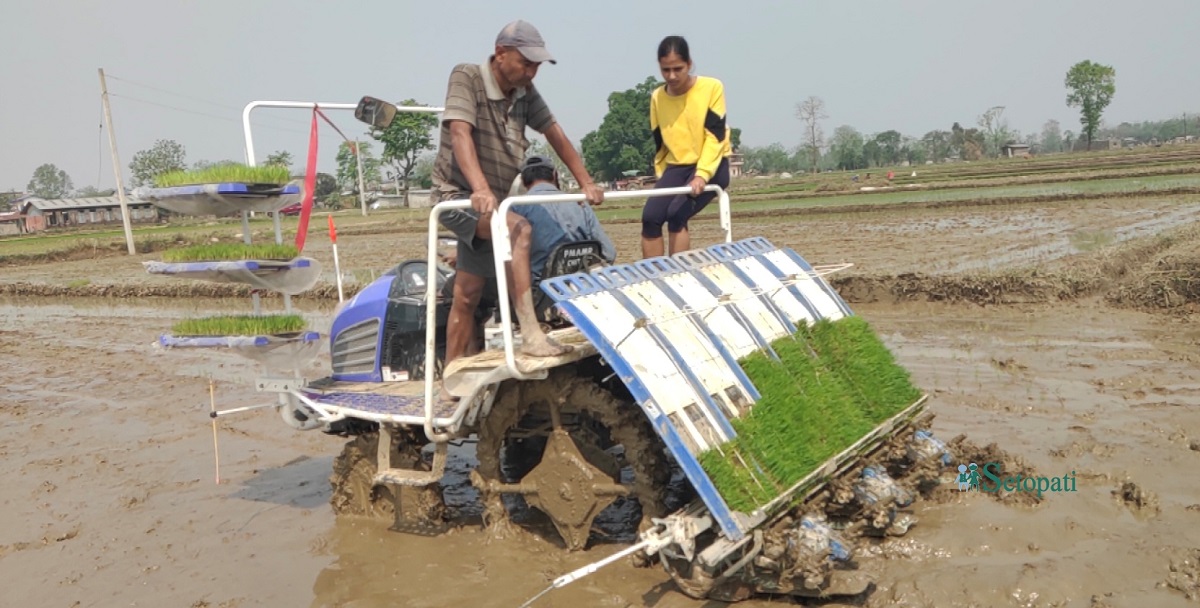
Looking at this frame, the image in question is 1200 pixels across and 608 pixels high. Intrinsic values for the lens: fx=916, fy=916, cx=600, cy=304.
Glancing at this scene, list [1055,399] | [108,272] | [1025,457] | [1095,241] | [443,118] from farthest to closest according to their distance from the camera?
[108,272]
[1095,241]
[1055,399]
[1025,457]
[443,118]

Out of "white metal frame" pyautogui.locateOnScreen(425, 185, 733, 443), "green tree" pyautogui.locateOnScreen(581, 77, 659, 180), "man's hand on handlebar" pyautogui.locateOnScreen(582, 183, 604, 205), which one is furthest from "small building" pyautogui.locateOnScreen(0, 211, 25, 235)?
"man's hand on handlebar" pyautogui.locateOnScreen(582, 183, 604, 205)

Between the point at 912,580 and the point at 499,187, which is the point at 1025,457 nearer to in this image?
the point at 912,580

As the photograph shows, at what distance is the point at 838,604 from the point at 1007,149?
297ft

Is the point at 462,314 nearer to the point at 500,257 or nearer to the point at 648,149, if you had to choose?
the point at 500,257

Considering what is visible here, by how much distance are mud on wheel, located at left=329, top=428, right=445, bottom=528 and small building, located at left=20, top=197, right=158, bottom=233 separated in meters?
63.3

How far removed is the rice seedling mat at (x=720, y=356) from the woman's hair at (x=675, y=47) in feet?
3.67

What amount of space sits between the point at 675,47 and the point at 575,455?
238 centimetres

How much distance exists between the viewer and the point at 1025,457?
5.26 m

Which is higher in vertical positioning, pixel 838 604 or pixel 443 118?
pixel 443 118

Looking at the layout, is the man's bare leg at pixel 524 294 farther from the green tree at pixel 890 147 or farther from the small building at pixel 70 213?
the green tree at pixel 890 147

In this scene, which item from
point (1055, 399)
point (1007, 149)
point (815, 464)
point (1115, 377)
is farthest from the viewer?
point (1007, 149)

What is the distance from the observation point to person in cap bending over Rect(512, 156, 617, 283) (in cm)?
484

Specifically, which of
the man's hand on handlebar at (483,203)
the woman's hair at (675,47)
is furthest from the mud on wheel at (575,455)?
the woman's hair at (675,47)

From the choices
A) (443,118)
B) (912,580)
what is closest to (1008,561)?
(912,580)
